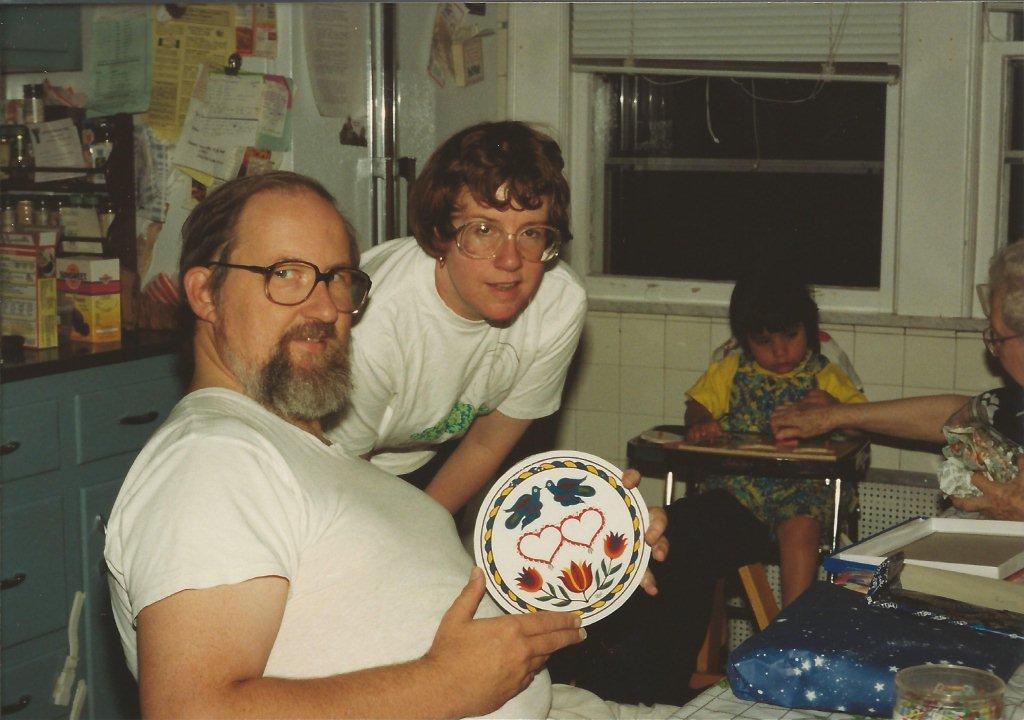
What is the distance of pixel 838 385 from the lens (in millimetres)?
3227

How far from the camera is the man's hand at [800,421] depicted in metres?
2.93

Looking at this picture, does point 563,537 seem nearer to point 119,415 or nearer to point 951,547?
point 951,547

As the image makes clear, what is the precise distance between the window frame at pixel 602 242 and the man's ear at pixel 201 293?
2.52m

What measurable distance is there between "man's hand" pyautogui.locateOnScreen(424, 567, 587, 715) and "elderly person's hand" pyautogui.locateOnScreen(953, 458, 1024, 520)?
93 cm

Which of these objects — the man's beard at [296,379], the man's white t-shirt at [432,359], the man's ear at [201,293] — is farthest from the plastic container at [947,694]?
the man's white t-shirt at [432,359]

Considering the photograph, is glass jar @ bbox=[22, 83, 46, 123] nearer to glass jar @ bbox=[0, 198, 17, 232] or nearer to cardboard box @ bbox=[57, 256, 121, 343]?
glass jar @ bbox=[0, 198, 17, 232]

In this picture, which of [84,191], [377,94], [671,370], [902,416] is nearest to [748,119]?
[671,370]

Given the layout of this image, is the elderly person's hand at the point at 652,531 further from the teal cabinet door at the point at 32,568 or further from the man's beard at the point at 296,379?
the teal cabinet door at the point at 32,568

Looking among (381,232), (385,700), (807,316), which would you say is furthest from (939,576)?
(381,232)

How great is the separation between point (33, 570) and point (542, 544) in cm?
171

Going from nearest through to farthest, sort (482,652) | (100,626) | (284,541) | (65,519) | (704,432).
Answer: (284,541)
(482,652)
(65,519)
(100,626)
(704,432)

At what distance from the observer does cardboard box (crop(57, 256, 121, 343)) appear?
3.04m

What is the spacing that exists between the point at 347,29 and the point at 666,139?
3.86 ft

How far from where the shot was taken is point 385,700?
1.22 metres
